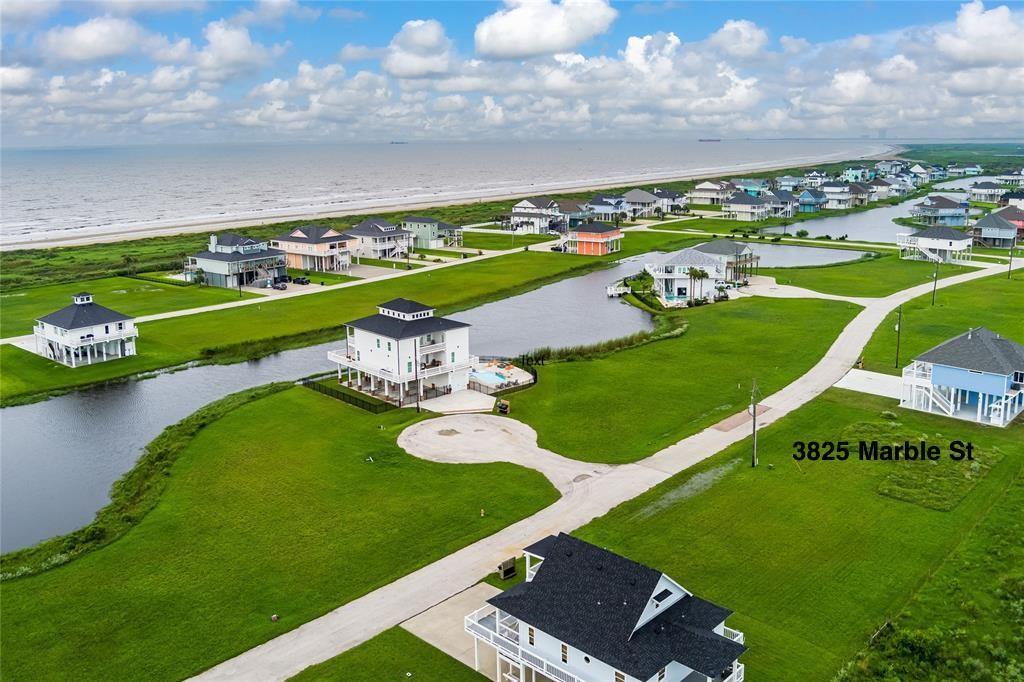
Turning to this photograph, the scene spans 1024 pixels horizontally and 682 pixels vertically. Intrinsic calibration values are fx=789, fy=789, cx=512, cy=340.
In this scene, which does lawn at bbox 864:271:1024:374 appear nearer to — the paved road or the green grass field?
the paved road

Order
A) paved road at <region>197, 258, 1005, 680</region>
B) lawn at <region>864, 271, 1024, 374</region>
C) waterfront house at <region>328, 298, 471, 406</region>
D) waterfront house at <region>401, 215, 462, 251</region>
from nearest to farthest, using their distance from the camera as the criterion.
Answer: paved road at <region>197, 258, 1005, 680</region> < waterfront house at <region>328, 298, 471, 406</region> < lawn at <region>864, 271, 1024, 374</region> < waterfront house at <region>401, 215, 462, 251</region>

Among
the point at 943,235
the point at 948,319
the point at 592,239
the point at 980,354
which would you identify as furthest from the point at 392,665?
the point at 943,235

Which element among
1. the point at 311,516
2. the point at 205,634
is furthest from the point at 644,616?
the point at 311,516

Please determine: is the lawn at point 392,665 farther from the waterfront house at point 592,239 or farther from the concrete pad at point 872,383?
the waterfront house at point 592,239

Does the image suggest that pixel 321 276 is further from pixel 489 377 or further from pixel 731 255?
pixel 489 377

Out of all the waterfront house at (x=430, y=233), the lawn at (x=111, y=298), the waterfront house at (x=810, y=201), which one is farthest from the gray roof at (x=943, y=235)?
the lawn at (x=111, y=298)

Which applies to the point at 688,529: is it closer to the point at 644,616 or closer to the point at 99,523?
the point at 644,616

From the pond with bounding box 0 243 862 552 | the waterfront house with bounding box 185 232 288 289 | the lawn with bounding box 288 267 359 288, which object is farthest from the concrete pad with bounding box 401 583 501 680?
the waterfront house with bounding box 185 232 288 289
